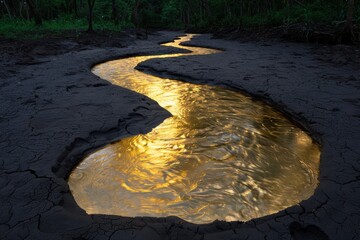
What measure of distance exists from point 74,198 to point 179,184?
1090mm

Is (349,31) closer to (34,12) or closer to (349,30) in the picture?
(349,30)

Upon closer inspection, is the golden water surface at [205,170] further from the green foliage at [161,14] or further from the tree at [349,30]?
the green foliage at [161,14]

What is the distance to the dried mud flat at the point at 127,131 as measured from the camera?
2.26 meters

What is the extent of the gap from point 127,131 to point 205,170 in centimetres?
153

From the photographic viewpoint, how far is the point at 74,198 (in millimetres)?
2783

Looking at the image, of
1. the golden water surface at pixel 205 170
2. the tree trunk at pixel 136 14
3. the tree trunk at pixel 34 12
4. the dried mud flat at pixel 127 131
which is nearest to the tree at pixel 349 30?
the dried mud flat at pixel 127 131

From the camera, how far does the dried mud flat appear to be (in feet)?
7.41

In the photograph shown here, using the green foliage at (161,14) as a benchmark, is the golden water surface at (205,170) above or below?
below

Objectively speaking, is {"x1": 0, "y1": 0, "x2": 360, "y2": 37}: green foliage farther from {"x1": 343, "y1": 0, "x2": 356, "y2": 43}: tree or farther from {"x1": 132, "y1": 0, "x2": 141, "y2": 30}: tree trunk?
{"x1": 343, "y1": 0, "x2": 356, "y2": 43}: tree

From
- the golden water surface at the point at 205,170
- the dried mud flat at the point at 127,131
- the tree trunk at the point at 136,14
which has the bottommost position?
the golden water surface at the point at 205,170

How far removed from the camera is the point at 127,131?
4.32m

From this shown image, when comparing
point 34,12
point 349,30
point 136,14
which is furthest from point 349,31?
point 136,14

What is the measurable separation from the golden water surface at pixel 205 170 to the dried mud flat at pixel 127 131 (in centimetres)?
22

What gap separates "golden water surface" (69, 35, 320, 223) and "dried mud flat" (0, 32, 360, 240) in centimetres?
22
